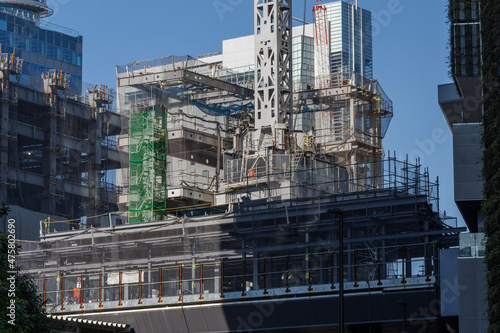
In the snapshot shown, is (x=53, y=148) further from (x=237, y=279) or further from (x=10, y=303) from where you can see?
(x=10, y=303)

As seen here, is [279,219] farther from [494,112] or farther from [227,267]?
[494,112]

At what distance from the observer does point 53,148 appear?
11744 centimetres

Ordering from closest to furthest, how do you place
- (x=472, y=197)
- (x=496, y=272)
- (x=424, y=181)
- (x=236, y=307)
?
1. (x=496, y=272)
2. (x=472, y=197)
3. (x=236, y=307)
4. (x=424, y=181)

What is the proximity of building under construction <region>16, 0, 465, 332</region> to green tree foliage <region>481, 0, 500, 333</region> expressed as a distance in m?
14.3

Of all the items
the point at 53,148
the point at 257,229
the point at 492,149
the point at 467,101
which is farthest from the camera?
the point at 53,148

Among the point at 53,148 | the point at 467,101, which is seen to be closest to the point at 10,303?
the point at 467,101

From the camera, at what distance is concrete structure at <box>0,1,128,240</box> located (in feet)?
370

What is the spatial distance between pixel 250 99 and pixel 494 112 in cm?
5415

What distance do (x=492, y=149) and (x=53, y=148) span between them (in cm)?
8086


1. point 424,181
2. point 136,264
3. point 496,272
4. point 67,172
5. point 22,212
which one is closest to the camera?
point 496,272

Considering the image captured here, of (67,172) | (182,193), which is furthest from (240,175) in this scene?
(67,172)

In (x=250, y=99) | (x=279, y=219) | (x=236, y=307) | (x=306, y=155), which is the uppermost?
(x=250, y=99)

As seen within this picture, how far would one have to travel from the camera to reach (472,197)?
5447 cm

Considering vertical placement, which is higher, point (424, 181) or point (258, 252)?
point (424, 181)
